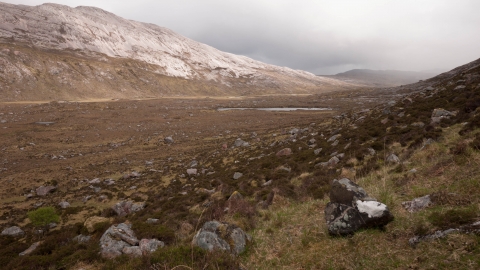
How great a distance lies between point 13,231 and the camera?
14461 millimetres

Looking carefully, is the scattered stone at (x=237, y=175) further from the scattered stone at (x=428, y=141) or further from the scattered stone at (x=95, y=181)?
the scattered stone at (x=95, y=181)

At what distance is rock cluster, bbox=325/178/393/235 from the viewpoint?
635 centimetres

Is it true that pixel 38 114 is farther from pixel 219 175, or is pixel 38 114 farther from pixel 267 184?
pixel 267 184

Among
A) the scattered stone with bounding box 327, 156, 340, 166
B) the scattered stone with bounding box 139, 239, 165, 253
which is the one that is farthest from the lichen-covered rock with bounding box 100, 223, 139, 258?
the scattered stone with bounding box 327, 156, 340, 166

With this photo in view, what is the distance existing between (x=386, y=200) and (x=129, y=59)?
195 m

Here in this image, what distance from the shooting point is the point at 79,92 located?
388ft

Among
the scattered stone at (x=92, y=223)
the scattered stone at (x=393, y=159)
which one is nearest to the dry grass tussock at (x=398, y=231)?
the scattered stone at (x=393, y=159)

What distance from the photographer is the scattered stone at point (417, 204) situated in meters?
6.75

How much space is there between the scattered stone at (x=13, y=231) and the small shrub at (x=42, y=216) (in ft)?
2.82

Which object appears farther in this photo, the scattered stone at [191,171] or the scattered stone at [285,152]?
the scattered stone at [191,171]

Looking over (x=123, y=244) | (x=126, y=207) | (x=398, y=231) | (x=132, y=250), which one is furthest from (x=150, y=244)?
(x=126, y=207)

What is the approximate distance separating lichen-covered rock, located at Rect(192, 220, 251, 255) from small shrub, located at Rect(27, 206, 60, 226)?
13044mm

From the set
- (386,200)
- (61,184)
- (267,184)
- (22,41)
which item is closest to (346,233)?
(386,200)

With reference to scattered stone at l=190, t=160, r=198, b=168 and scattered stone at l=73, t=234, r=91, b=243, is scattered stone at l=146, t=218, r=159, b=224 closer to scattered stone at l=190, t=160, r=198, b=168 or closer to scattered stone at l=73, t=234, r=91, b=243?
scattered stone at l=73, t=234, r=91, b=243
